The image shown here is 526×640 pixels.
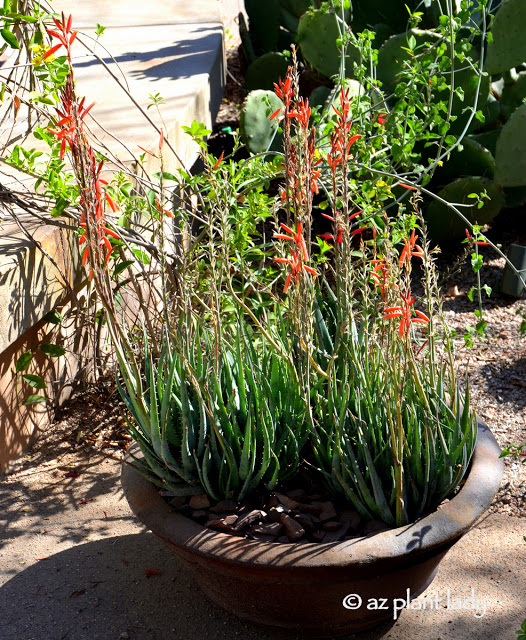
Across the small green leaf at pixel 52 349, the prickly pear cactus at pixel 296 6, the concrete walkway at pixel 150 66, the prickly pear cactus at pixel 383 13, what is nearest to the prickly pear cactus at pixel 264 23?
the prickly pear cactus at pixel 296 6

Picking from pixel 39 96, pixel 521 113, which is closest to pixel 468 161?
pixel 521 113

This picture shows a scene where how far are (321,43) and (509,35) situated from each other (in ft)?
3.31

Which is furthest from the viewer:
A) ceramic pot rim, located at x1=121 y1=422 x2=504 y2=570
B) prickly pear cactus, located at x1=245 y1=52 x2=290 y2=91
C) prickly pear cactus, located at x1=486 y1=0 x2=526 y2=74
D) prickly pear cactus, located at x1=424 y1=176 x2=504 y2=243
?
prickly pear cactus, located at x1=245 y1=52 x2=290 y2=91

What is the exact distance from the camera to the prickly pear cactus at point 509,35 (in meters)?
3.80

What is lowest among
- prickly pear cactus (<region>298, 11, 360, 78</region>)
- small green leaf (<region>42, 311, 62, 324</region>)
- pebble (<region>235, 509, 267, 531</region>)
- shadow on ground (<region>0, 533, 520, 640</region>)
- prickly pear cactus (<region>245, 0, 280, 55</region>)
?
shadow on ground (<region>0, 533, 520, 640</region>)

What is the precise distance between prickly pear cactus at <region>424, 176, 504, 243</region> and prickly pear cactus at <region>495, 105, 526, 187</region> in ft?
0.41

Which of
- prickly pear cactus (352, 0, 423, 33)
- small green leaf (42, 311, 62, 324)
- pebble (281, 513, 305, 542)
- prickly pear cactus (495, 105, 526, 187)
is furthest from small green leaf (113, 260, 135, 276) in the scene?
prickly pear cactus (352, 0, 423, 33)

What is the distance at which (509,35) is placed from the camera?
382 cm

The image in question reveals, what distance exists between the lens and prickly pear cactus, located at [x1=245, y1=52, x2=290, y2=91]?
555cm

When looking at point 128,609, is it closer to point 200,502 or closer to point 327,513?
point 200,502

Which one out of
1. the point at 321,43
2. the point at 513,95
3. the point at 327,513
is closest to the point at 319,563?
the point at 327,513

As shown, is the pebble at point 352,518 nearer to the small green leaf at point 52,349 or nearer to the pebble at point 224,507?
the pebble at point 224,507

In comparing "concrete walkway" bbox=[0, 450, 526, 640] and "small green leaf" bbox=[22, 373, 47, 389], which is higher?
"small green leaf" bbox=[22, 373, 47, 389]

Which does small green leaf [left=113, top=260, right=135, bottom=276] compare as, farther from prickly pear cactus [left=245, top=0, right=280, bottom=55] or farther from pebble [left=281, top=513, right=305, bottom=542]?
prickly pear cactus [left=245, top=0, right=280, bottom=55]
